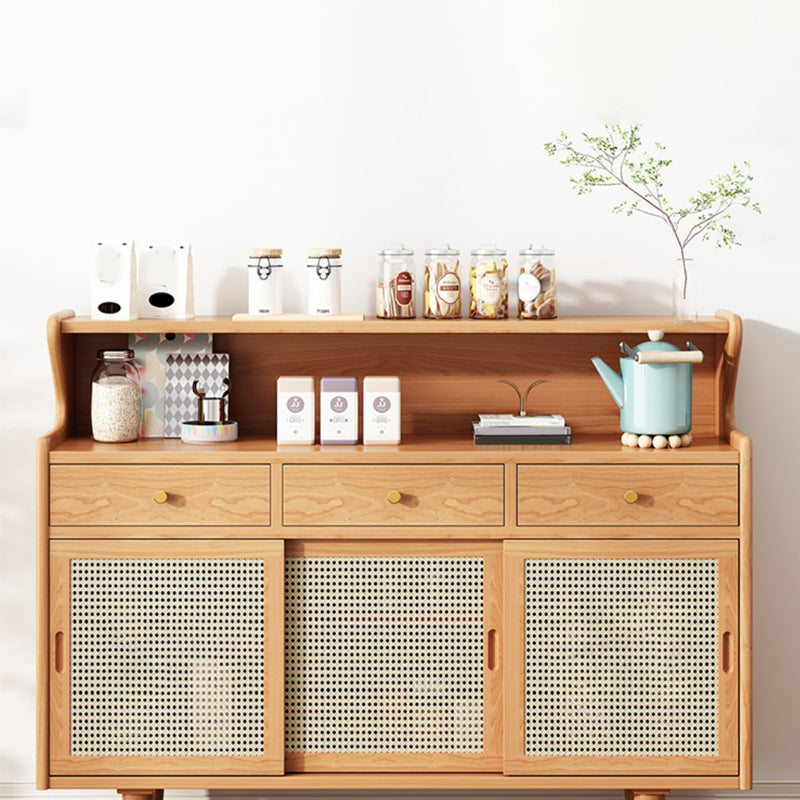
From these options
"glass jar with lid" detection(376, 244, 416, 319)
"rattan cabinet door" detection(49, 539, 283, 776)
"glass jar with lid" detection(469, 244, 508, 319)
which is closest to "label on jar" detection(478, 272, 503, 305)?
"glass jar with lid" detection(469, 244, 508, 319)

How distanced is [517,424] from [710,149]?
88 cm

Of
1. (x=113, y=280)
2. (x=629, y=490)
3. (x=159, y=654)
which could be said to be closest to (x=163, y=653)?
(x=159, y=654)

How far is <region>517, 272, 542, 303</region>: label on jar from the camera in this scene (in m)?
2.59

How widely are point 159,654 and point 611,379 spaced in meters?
1.22

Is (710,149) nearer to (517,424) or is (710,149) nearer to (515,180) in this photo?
(515,180)

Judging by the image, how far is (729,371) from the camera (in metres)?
2.63

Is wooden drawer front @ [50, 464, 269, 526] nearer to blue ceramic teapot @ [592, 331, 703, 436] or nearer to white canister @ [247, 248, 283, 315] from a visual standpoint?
white canister @ [247, 248, 283, 315]

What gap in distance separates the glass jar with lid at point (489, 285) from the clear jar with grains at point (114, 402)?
83 centimetres

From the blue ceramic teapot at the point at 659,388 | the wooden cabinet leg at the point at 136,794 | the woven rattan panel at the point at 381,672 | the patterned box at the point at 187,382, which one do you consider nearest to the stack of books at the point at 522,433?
the blue ceramic teapot at the point at 659,388

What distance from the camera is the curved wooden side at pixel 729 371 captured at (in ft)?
8.37

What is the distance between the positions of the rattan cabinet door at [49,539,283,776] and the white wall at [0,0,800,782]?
72cm

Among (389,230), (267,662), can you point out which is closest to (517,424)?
(389,230)

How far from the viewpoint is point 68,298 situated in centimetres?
281

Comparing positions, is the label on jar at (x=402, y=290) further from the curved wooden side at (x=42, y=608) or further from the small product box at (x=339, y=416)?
the curved wooden side at (x=42, y=608)
